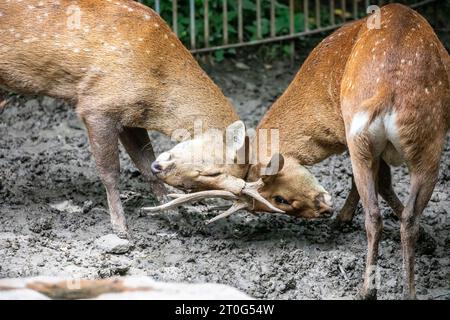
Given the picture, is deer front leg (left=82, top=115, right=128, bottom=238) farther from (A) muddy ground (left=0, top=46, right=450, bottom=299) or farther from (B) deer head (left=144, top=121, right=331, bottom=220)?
(B) deer head (left=144, top=121, right=331, bottom=220)

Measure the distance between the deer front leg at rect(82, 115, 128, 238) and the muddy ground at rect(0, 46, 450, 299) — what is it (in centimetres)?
12

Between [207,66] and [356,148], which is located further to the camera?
[207,66]

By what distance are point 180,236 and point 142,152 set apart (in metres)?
0.84

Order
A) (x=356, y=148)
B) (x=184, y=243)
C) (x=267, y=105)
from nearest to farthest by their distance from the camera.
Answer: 1. (x=356, y=148)
2. (x=184, y=243)
3. (x=267, y=105)

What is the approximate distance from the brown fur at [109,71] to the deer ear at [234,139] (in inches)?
A: 9.5

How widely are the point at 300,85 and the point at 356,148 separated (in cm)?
112

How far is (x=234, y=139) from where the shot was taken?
248 inches

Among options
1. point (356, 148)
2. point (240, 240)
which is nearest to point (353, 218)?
point (240, 240)

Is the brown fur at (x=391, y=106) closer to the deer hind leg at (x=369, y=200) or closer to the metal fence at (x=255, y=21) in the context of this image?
the deer hind leg at (x=369, y=200)

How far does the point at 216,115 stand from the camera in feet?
21.5

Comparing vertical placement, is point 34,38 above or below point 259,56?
above

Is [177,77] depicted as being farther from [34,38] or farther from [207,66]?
[207,66]

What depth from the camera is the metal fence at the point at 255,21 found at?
9.11m

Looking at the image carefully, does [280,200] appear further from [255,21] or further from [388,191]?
[255,21]
